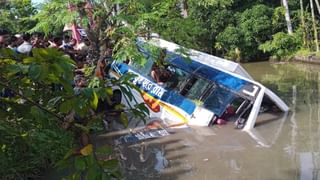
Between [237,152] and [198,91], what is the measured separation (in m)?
2.35

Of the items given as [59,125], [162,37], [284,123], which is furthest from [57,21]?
[59,125]

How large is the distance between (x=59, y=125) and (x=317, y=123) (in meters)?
8.28

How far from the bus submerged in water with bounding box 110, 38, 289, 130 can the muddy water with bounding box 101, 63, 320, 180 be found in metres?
0.37

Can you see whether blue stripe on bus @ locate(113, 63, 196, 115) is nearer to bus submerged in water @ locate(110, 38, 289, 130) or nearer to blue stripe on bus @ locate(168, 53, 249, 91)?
bus submerged in water @ locate(110, 38, 289, 130)

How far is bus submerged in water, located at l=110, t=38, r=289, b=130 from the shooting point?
30.8 ft

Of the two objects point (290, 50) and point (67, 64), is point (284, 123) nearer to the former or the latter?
point (67, 64)

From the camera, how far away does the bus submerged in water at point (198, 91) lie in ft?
30.8

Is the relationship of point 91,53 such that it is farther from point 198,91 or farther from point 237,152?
point 237,152

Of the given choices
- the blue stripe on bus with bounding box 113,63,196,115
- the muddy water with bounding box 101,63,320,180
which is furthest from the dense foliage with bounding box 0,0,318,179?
the muddy water with bounding box 101,63,320,180

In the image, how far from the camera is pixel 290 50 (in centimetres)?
1973

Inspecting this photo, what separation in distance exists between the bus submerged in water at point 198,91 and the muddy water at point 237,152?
365 mm

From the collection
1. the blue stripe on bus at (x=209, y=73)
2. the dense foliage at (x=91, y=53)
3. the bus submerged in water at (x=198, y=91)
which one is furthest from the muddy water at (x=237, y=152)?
the dense foliage at (x=91, y=53)

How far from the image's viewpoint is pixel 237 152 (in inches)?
310

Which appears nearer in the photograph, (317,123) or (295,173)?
(295,173)
